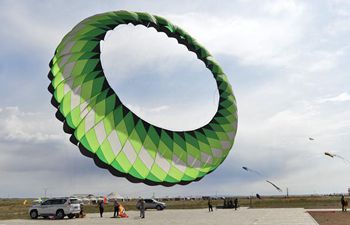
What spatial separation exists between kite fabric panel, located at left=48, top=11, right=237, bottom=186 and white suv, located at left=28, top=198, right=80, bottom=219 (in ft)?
65.2

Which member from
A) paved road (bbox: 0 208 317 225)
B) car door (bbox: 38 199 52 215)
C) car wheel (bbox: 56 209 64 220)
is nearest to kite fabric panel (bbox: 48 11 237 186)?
paved road (bbox: 0 208 317 225)

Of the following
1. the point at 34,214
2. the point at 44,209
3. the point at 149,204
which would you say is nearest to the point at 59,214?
the point at 44,209

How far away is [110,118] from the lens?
21938 millimetres

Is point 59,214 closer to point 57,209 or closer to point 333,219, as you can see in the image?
point 57,209

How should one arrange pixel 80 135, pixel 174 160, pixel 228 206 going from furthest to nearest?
1. pixel 228 206
2. pixel 174 160
3. pixel 80 135

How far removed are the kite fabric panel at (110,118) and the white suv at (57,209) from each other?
1987 centimetres

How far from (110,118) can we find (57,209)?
2059cm

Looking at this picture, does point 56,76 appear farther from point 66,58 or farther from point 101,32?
point 101,32

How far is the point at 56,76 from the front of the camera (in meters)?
22.1

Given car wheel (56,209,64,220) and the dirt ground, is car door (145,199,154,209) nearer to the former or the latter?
car wheel (56,209,64,220)

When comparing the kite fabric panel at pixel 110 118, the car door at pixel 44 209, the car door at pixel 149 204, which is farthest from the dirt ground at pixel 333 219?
the car door at pixel 149 204

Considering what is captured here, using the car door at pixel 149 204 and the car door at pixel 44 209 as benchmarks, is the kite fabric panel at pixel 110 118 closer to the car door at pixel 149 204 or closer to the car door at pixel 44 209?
the car door at pixel 44 209

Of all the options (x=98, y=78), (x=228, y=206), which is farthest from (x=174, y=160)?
(x=228, y=206)

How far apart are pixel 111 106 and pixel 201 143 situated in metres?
4.95
